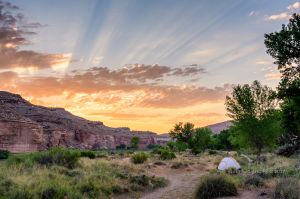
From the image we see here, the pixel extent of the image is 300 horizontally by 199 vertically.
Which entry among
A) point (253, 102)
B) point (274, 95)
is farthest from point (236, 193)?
point (253, 102)

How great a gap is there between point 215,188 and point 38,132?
7285 centimetres

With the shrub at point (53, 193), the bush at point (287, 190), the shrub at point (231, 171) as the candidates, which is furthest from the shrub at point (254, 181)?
the shrub at point (53, 193)

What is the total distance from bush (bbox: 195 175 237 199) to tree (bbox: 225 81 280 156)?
21.3 meters

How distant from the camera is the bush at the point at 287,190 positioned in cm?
1244

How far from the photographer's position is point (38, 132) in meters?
81.9

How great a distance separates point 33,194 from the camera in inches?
593

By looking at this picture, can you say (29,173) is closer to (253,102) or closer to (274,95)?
(274,95)

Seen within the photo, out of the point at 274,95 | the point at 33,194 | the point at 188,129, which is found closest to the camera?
the point at 33,194

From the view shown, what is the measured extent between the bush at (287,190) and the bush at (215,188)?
87.6 inches

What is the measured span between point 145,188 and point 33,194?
7.34 metres

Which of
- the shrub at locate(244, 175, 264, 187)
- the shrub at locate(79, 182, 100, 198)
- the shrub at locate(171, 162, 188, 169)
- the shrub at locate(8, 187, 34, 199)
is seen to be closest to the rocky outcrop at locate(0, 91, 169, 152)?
the shrub at locate(171, 162, 188, 169)

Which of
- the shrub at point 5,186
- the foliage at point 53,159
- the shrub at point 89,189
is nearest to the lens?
the shrub at point 5,186

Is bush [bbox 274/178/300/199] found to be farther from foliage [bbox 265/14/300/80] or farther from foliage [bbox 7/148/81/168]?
foliage [bbox 7/148/81/168]

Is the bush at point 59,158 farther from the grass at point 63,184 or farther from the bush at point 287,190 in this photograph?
the bush at point 287,190
